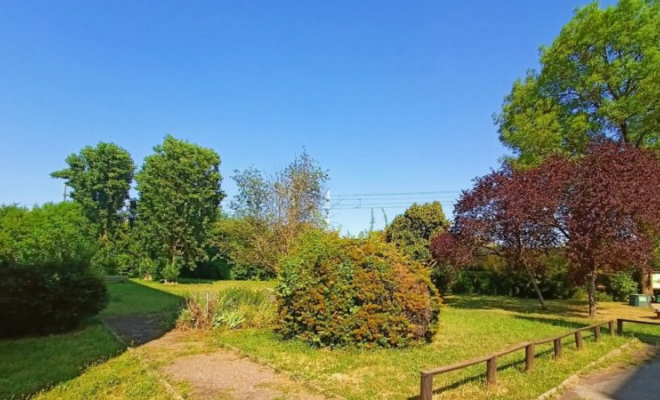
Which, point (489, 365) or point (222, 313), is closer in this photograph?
point (489, 365)

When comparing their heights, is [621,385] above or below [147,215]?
below

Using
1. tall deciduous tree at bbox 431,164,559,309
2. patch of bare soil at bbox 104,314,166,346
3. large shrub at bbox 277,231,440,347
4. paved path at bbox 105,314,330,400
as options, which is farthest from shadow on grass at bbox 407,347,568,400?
tall deciduous tree at bbox 431,164,559,309

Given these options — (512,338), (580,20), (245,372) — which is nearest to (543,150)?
(580,20)

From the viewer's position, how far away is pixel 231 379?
540cm

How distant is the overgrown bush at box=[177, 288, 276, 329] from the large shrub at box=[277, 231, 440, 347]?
1280 mm

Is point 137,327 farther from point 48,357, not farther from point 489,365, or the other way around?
point 489,365

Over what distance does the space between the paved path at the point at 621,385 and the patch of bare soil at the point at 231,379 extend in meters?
3.26

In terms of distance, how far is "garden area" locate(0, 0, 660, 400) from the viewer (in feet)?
18.1

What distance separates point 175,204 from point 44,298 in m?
16.6

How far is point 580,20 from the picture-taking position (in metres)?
16.1

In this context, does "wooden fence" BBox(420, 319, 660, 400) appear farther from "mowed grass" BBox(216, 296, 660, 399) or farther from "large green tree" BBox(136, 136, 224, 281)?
"large green tree" BBox(136, 136, 224, 281)

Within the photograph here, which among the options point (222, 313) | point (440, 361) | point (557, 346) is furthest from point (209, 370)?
point (557, 346)

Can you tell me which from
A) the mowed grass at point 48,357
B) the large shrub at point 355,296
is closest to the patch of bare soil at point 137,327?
the mowed grass at point 48,357

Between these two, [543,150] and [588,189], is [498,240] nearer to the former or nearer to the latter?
[588,189]
